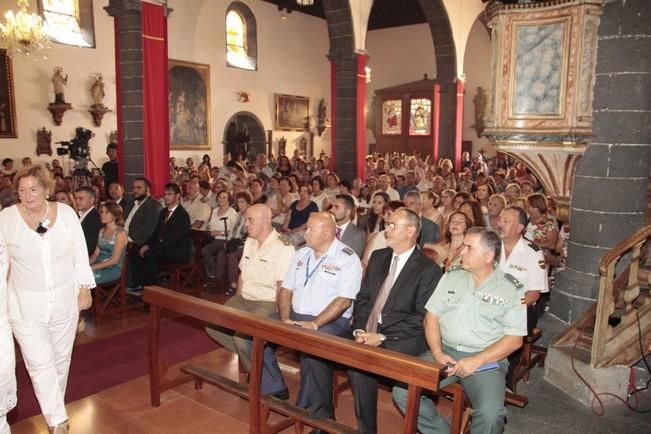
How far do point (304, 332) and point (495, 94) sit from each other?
8.24 ft

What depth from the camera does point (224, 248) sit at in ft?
22.9

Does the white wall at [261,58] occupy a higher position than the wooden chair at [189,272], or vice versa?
the white wall at [261,58]

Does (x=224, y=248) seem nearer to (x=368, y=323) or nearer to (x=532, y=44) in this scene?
(x=368, y=323)

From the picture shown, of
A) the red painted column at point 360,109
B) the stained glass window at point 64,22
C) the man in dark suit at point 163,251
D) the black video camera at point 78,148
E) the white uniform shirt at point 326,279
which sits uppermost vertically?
the stained glass window at point 64,22

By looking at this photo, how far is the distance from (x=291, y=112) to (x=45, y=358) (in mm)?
16585

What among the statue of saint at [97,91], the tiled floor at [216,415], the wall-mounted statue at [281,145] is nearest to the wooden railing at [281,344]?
the tiled floor at [216,415]

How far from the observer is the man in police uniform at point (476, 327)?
2.91 meters

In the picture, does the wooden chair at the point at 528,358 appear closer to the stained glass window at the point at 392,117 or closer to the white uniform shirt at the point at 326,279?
the white uniform shirt at the point at 326,279

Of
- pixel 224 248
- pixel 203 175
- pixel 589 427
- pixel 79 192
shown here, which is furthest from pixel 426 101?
pixel 589 427

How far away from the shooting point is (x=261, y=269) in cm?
413

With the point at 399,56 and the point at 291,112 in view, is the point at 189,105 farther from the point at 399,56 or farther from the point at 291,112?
the point at 399,56

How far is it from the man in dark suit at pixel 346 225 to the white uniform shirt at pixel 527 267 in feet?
4.94

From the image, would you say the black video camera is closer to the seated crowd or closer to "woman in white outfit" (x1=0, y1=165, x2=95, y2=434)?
the seated crowd

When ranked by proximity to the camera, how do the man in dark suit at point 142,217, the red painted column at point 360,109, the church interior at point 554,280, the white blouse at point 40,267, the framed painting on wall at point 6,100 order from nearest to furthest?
the white blouse at point 40,267
the church interior at point 554,280
the man in dark suit at point 142,217
the red painted column at point 360,109
the framed painting on wall at point 6,100
